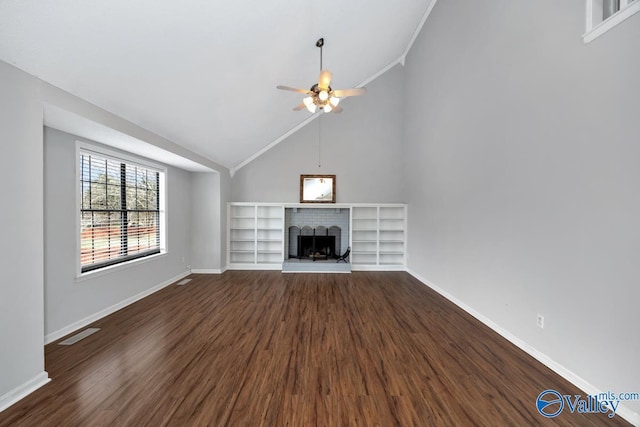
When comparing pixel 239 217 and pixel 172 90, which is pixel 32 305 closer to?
pixel 172 90

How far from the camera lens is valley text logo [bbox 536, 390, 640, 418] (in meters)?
1.77

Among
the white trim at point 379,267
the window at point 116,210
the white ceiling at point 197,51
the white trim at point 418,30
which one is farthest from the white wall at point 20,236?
the white trim at point 418,30

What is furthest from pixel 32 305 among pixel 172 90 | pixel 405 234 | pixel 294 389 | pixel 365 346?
pixel 405 234

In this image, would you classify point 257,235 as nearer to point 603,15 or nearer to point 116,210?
point 116,210

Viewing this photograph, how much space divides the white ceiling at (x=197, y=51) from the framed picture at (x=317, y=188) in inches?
64.4

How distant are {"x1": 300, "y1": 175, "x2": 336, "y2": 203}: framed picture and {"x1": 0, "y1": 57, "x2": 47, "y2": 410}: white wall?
462 cm

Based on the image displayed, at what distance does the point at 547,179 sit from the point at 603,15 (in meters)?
1.32

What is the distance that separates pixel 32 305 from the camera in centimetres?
195

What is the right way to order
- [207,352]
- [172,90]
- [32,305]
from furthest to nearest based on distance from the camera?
[172,90] → [207,352] → [32,305]

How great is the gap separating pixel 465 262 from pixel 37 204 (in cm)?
482

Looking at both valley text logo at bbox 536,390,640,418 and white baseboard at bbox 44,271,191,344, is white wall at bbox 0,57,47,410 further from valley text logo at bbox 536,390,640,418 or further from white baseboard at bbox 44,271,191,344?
valley text logo at bbox 536,390,640,418

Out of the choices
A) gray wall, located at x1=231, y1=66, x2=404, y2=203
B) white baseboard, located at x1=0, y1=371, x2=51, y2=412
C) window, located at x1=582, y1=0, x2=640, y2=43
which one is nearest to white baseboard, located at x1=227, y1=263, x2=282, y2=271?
gray wall, located at x1=231, y1=66, x2=404, y2=203

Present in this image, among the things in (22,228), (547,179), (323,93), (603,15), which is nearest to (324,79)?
(323,93)

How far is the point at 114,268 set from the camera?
3488 mm
